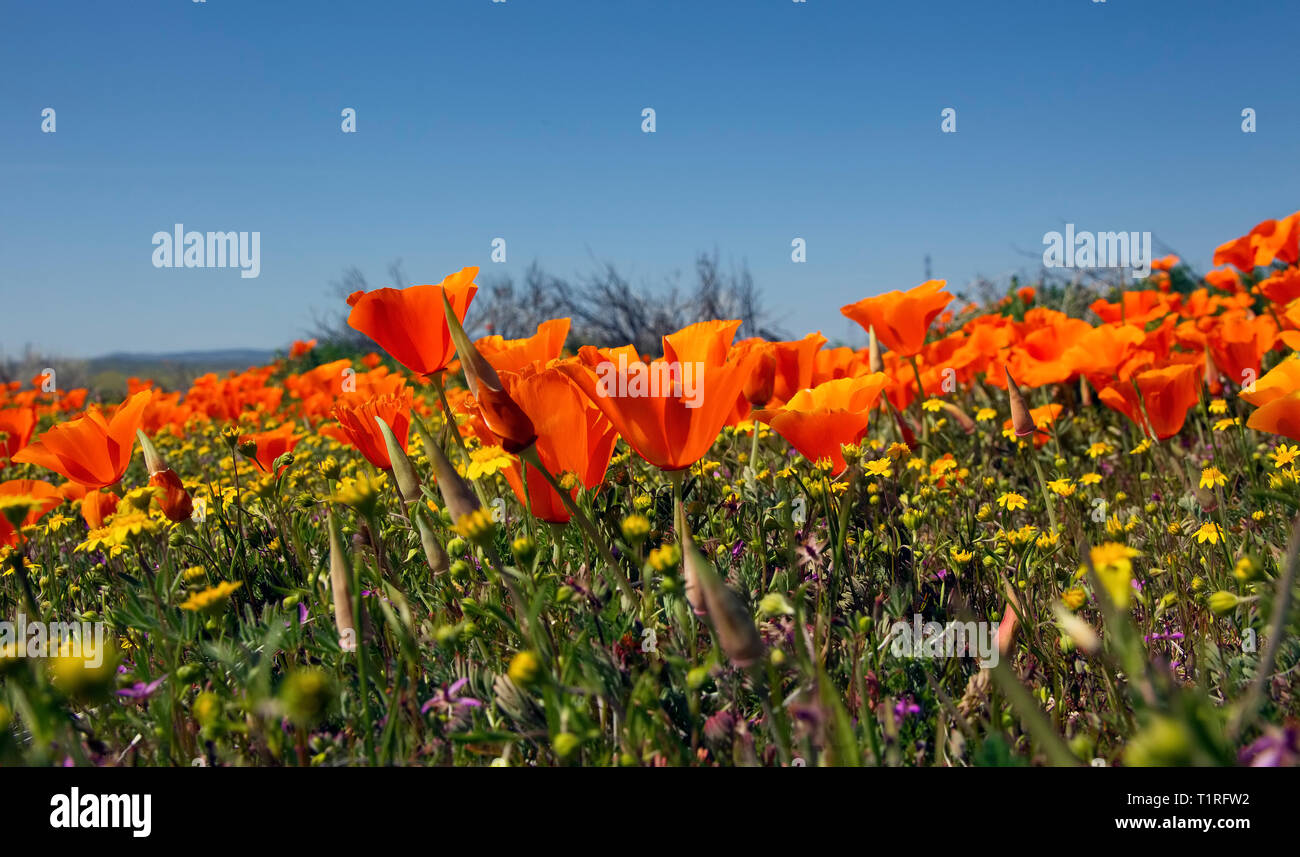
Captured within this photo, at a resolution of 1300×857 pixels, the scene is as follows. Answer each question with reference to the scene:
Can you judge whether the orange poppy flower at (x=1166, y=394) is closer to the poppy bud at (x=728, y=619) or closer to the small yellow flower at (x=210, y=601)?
the poppy bud at (x=728, y=619)

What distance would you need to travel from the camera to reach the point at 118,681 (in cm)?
148

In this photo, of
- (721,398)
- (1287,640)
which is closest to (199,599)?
(721,398)

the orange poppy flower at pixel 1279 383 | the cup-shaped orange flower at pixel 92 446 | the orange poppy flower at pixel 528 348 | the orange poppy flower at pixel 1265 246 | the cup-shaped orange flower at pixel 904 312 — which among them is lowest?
the cup-shaped orange flower at pixel 92 446

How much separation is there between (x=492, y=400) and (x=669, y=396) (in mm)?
309

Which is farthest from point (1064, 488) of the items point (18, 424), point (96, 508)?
point (18, 424)

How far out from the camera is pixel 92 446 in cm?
207

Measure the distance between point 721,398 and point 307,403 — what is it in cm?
433

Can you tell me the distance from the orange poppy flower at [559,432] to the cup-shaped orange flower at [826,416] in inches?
14.7

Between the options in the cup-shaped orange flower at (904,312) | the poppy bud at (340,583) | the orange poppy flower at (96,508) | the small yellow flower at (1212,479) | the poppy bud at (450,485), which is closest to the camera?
the poppy bud at (340,583)

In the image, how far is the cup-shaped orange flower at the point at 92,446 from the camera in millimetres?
2012

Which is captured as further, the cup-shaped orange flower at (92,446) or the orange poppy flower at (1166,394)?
the orange poppy flower at (1166,394)

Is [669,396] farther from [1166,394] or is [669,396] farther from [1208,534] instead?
[1166,394]

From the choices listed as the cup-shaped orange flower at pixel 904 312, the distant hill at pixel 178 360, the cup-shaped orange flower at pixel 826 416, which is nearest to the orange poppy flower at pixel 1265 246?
the cup-shaped orange flower at pixel 904 312

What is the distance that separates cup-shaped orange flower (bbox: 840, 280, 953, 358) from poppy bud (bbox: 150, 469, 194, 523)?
219 cm
